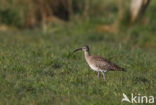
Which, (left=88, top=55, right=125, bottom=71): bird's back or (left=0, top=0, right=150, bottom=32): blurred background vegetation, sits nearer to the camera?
(left=88, top=55, right=125, bottom=71): bird's back

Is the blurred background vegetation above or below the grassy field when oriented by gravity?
Answer: above

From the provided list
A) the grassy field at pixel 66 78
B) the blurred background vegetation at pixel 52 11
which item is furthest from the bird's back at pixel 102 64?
the blurred background vegetation at pixel 52 11

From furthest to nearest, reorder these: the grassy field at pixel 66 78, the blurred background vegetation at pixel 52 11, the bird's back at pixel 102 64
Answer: the blurred background vegetation at pixel 52 11
the bird's back at pixel 102 64
the grassy field at pixel 66 78

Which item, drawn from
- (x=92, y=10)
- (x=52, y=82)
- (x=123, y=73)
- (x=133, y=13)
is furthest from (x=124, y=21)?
(x=52, y=82)

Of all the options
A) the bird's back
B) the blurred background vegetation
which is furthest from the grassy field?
the blurred background vegetation

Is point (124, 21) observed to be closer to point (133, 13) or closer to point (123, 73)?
point (133, 13)

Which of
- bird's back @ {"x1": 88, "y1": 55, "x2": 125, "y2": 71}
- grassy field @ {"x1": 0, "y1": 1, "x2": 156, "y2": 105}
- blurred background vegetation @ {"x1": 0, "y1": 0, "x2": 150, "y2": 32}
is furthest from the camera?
blurred background vegetation @ {"x1": 0, "y1": 0, "x2": 150, "y2": 32}

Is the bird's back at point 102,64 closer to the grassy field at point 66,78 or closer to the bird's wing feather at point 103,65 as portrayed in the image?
the bird's wing feather at point 103,65

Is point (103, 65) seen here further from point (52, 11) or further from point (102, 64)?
point (52, 11)

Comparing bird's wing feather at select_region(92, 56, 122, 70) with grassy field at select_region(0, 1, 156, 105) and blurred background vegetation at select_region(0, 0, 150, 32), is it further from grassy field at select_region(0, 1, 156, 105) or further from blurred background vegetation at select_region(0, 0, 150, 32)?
blurred background vegetation at select_region(0, 0, 150, 32)

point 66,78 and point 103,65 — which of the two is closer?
point 66,78

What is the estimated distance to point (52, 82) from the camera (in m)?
8.04

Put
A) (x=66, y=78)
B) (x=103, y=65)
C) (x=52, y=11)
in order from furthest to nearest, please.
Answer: (x=52, y=11)
(x=103, y=65)
(x=66, y=78)

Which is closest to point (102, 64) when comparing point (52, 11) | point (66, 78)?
point (66, 78)
